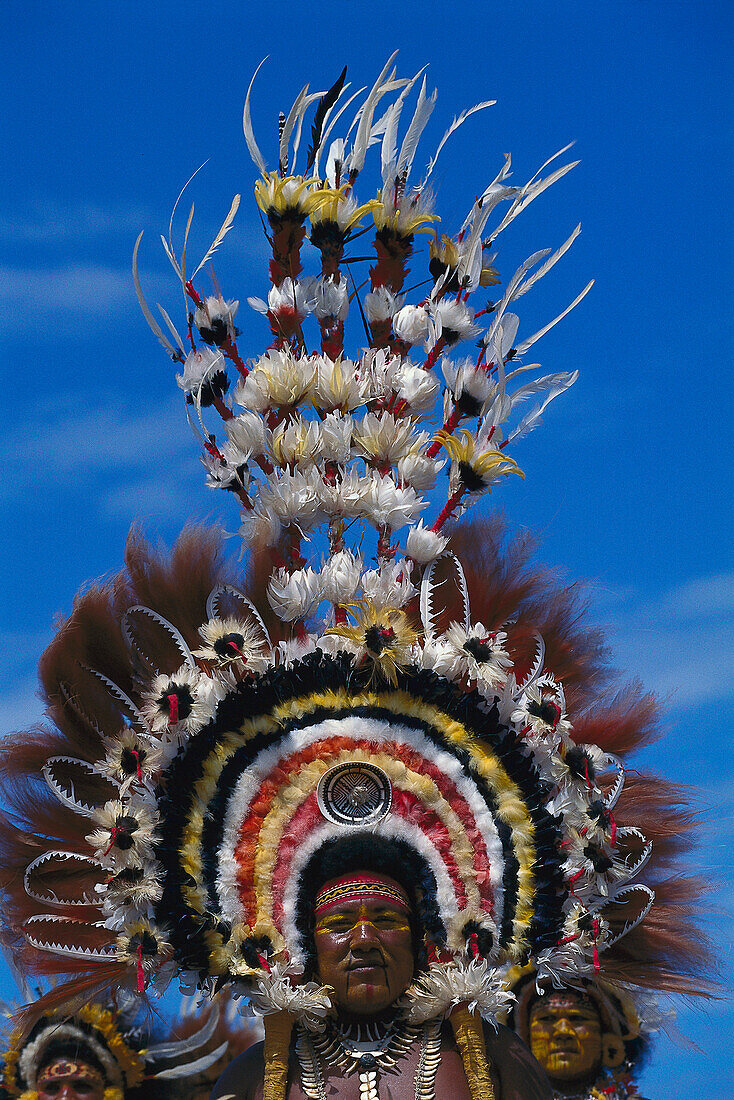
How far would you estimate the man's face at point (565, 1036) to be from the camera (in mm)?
6863

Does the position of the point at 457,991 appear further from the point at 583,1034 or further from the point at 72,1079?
the point at 72,1079

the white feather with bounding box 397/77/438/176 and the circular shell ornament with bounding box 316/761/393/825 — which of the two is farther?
the white feather with bounding box 397/77/438/176

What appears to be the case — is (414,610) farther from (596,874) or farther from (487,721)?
(596,874)

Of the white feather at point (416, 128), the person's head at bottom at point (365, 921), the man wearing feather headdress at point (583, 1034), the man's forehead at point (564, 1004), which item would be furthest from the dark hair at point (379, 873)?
the white feather at point (416, 128)

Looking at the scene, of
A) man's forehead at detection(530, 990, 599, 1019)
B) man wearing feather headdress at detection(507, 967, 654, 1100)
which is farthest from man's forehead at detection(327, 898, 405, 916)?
man's forehead at detection(530, 990, 599, 1019)

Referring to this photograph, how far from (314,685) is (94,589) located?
1059mm

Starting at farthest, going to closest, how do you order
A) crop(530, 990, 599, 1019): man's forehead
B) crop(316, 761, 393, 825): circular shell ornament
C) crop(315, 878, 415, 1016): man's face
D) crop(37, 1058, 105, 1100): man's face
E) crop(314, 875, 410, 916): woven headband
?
1. crop(530, 990, 599, 1019): man's forehead
2. crop(37, 1058, 105, 1100): man's face
3. crop(316, 761, 393, 825): circular shell ornament
4. crop(314, 875, 410, 916): woven headband
5. crop(315, 878, 415, 1016): man's face

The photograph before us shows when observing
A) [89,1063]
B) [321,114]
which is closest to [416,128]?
[321,114]

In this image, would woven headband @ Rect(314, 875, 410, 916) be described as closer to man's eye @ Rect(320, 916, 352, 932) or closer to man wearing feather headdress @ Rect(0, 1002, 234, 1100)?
man's eye @ Rect(320, 916, 352, 932)

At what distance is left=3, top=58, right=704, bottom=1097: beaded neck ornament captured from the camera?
4.94 meters

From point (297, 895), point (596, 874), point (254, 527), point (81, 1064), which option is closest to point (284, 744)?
point (297, 895)

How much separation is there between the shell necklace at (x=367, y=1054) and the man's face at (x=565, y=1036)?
225cm

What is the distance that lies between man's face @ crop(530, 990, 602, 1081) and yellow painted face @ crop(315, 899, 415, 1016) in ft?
7.80

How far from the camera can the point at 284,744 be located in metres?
5.08
